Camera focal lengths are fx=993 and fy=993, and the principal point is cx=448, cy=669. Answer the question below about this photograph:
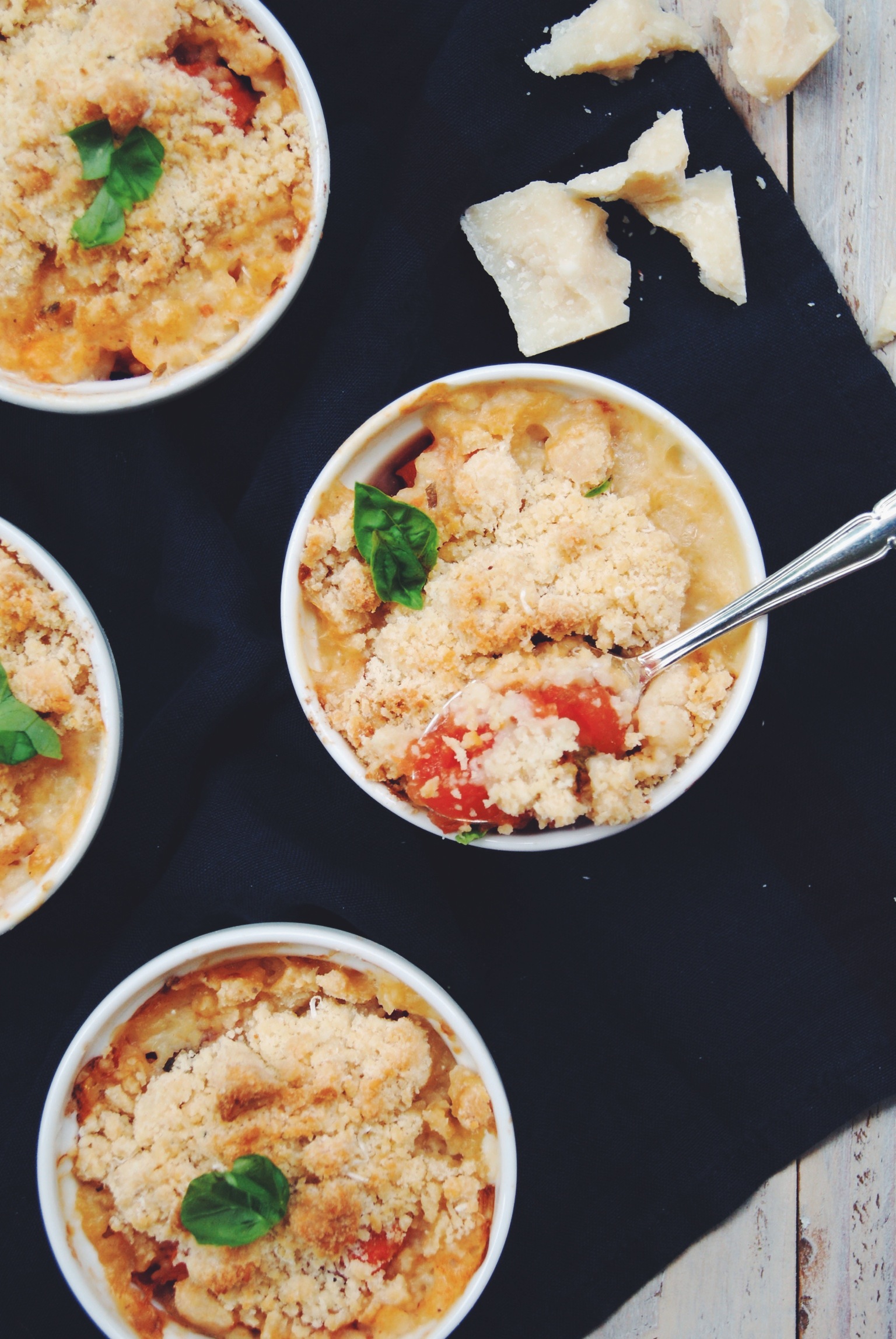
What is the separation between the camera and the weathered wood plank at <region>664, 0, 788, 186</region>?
7.16 feet

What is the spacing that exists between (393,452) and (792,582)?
31.0 inches

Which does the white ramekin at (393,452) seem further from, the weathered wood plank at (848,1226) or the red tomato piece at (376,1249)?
the weathered wood plank at (848,1226)

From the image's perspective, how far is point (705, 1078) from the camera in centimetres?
225

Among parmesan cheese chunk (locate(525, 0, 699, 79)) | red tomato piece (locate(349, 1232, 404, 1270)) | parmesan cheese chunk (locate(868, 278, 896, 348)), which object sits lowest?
red tomato piece (locate(349, 1232, 404, 1270))

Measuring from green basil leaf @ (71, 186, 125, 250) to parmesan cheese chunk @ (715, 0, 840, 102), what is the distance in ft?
4.39

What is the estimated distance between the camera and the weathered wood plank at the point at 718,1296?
88.0 inches

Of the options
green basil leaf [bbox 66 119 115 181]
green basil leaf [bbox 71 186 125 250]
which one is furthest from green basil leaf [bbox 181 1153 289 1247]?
green basil leaf [bbox 66 119 115 181]

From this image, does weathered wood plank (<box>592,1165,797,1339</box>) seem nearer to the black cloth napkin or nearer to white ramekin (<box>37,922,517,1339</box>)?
the black cloth napkin

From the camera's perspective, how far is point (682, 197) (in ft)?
6.95

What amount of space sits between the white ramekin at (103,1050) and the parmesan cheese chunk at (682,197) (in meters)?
1.59

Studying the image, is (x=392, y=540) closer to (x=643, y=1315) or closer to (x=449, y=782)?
(x=449, y=782)

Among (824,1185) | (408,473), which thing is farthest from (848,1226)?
(408,473)

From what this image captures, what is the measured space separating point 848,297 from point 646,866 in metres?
1.35

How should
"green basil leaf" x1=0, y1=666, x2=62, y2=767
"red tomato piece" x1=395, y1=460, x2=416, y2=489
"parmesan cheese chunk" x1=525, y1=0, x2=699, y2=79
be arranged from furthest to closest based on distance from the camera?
"parmesan cheese chunk" x1=525, y1=0, x2=699, y2=79, "red tomato piece" x1=395, y1=460, x2=416, y2=489, "green basil leaf" x1=0, y1=666, x2=62, y2=767
